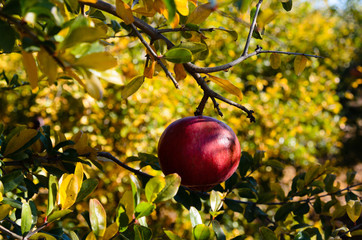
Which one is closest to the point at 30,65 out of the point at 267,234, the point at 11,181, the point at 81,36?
the point at 81,36

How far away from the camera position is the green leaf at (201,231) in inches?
30.1

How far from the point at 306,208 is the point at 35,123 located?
45.8 inches

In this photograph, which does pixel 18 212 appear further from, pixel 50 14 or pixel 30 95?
pixel 30 95

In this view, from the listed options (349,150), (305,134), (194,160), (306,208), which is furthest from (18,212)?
(349,150)

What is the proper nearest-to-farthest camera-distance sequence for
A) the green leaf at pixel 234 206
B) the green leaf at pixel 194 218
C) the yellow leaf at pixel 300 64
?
the green leaf at pixel 194 218 < the yellow leaf at pixel 300 64 < the green leaf at pixel 234 206

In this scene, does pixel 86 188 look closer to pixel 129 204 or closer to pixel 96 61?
pixel 129 204

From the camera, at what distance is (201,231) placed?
2.51 feet

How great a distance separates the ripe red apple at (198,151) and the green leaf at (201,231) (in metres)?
0.13

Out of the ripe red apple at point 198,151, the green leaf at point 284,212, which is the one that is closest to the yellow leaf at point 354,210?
the green leaf at point 284,212

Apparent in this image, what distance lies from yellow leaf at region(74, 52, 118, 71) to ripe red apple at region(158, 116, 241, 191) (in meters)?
0.39

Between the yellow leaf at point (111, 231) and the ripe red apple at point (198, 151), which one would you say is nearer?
the yellow leaf at point (111, 231)

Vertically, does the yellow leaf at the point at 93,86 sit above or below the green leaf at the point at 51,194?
above

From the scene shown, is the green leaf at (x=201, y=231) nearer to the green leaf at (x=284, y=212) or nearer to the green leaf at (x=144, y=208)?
the green leaf at (x=144, y=208)

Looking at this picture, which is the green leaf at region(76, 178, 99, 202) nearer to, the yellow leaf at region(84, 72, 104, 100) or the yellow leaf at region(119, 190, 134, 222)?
the yellow leaf at region(119, 190, 134, 222)
